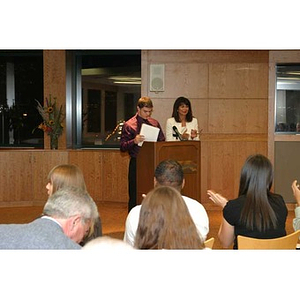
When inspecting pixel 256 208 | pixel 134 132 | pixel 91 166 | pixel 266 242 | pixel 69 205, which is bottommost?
pixel 91 166

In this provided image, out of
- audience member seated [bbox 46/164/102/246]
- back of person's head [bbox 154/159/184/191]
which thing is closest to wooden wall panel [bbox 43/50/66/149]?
back of person's head [bbox 154/159/184/191]

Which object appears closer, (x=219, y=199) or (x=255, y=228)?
(x=255, y=228)

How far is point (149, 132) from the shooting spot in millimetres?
5504

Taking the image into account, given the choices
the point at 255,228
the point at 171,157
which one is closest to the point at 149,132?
the point at 171,157

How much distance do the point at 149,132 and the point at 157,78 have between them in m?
2.69

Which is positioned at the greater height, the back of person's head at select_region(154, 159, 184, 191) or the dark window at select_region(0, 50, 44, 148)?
the dark window at select_region(0, 50, 44, 148)

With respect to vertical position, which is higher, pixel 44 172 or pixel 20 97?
pixel 20 97

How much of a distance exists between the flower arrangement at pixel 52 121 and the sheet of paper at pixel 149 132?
12.0 ft

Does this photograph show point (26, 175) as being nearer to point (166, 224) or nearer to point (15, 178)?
point (15, 178)

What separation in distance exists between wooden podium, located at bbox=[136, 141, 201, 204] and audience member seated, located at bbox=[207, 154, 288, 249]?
2074 millimetres

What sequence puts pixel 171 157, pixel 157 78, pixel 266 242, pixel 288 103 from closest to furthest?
1. pixel 266 242
2. pixel 171 157
3. pixel 157 78
4. pixel 288 103

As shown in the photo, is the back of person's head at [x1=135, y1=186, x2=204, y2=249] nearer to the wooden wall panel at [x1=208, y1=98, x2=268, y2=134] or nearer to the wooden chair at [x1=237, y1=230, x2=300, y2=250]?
the wooden chair at [x1=237, y1=230, x2=300, y2=250]

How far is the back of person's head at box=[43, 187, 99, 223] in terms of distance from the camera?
244 cm
